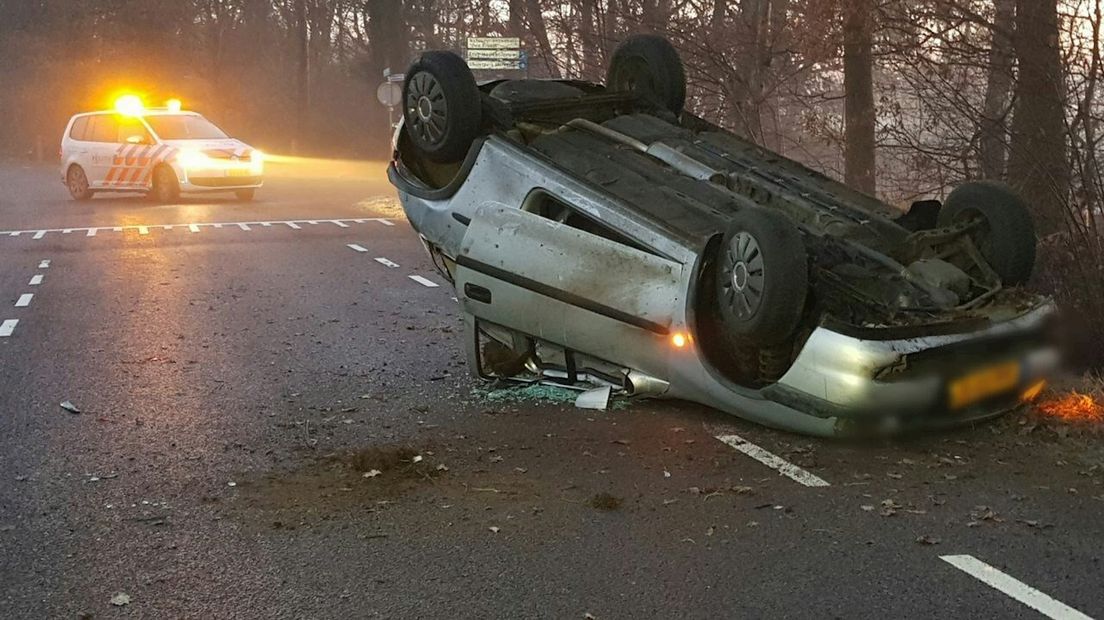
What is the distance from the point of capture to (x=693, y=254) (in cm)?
521

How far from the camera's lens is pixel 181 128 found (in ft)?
68.3

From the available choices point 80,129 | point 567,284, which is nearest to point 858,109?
point 567,284

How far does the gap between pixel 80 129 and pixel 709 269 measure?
19499 millimetres

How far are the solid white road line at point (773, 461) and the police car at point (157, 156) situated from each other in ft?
54.4

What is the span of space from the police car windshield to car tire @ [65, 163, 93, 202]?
1.81 m

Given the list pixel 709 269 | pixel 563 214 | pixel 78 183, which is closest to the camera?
pixel 709 269

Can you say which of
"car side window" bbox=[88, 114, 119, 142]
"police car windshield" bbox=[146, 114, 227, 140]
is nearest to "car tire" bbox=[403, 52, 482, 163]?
"police car windshield" bbox=[146, 114, 227, 140]

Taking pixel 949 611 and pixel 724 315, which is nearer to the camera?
pixel 949 611

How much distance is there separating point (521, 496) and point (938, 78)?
6.01m

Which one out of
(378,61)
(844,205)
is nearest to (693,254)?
(844,205)

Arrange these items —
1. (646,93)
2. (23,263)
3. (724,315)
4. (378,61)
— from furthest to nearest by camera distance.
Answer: (378,61) → (23,263) → (646,93) → (724,315)

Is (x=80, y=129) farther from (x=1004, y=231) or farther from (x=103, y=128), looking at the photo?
(x=1004, y=231)

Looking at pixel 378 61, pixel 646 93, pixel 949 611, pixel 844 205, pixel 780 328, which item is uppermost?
pixel 378 61

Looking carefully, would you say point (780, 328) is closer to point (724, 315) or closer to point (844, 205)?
point (724, 315)
